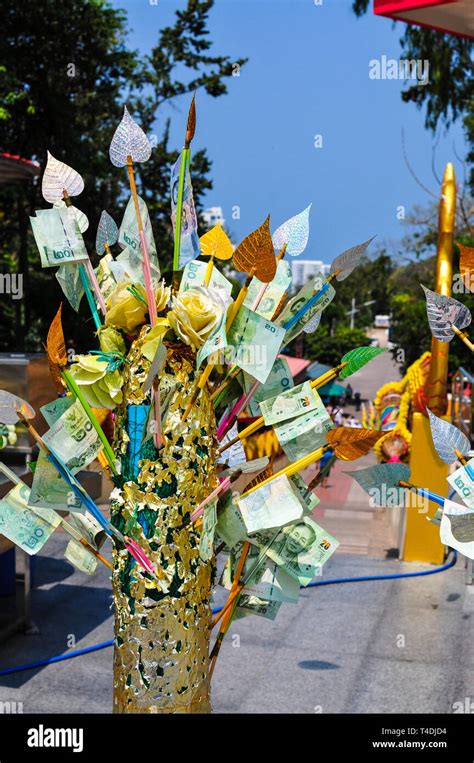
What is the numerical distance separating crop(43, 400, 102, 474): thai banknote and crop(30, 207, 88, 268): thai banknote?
1.14 ft

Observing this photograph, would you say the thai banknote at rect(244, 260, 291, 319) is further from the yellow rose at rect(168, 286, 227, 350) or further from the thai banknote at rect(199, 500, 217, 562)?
the thai banknote at rect(199, 500, 217, 562)

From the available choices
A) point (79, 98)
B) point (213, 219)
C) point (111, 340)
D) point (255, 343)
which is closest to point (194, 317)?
point (255, 343)

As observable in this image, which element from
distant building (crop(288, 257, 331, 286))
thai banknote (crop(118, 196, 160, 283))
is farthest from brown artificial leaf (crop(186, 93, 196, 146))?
distant building (crop(288, 257, 331, 286))

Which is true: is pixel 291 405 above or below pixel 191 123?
below

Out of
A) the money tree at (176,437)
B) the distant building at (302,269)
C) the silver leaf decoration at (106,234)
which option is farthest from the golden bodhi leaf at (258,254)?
the distant building at (302,269)

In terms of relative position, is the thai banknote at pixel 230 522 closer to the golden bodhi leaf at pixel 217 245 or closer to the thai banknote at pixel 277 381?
the thai banknote at pixel 277 381

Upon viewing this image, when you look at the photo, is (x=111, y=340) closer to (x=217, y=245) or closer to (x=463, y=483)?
(x=217, y=245)

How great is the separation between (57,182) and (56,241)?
0.56 ft

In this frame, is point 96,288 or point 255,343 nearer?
point 255,343

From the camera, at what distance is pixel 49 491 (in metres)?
1.96

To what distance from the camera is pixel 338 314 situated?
43.3 metres

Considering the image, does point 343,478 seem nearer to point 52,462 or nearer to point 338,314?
point 52,462

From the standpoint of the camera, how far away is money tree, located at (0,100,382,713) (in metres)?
1.90

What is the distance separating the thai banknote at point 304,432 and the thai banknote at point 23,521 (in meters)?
0.56
